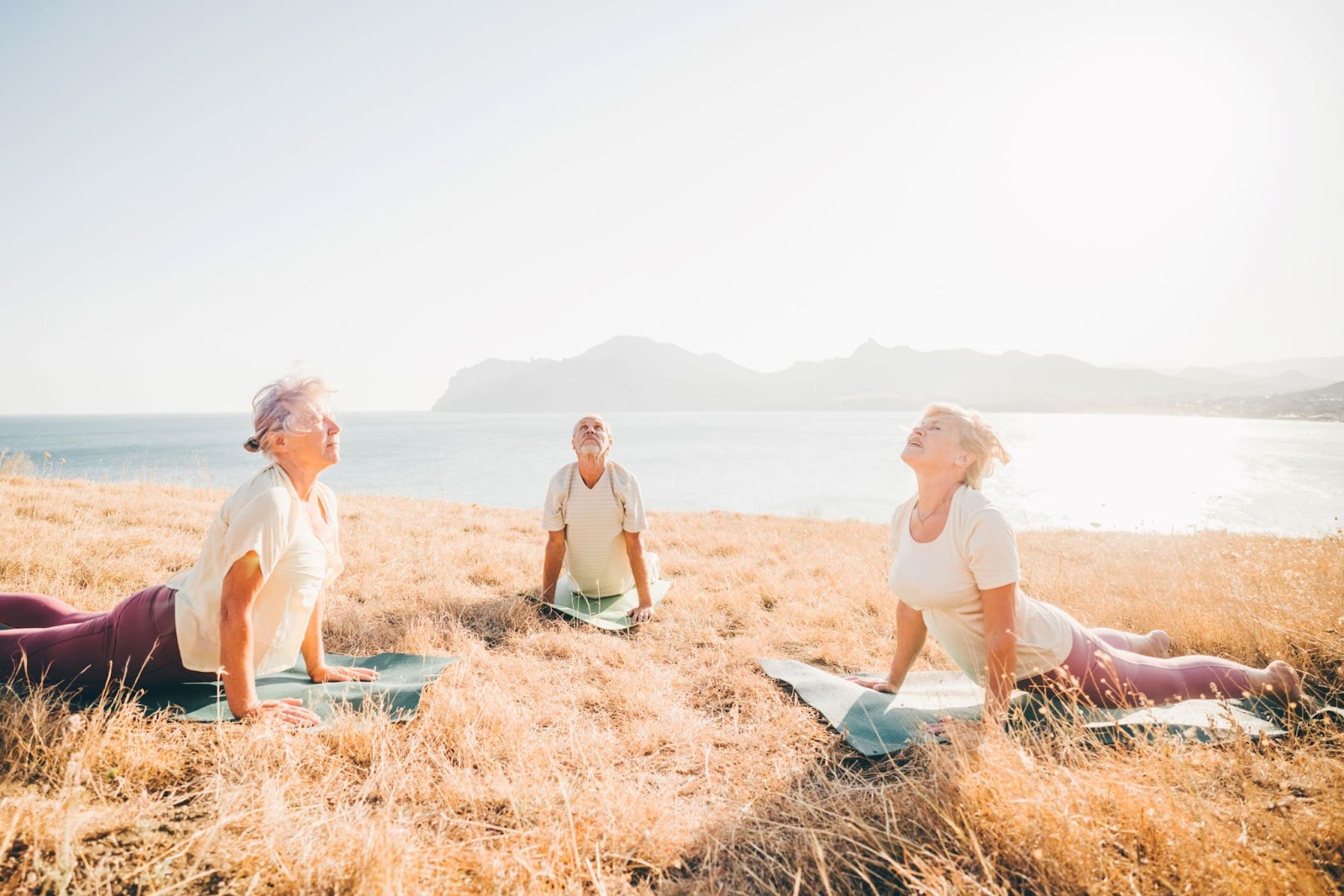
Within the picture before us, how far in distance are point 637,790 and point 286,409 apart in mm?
2818

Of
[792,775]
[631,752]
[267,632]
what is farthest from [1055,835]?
[267,632]

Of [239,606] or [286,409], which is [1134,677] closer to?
[239,606]

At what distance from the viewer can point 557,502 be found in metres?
6.01

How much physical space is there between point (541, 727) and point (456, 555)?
190 inches

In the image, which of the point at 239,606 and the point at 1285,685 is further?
the point at 1285,685

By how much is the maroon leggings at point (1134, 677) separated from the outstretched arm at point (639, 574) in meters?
3.37

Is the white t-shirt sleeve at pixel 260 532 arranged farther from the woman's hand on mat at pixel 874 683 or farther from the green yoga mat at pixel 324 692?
the woman's hand on mat at pixel 874 683

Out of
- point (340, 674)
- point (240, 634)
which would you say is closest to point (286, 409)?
point (240, 634)

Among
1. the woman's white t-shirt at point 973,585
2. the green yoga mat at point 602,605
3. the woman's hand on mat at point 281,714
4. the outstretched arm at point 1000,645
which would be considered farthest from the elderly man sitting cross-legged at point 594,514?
the outstretched arm at point 1000,645

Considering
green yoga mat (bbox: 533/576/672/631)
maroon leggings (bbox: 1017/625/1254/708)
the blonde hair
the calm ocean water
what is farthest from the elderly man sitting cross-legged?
the calm ocean water

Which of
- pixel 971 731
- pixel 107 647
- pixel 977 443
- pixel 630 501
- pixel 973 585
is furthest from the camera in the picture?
pixel 630 501

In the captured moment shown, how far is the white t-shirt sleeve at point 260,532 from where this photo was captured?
2844 millimetres

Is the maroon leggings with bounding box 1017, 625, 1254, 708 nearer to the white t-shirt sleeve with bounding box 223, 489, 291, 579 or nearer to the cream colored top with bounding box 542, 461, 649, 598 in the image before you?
the cream colored top with bounding box 542, 461, 649, 598

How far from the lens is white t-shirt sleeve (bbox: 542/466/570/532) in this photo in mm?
5977
